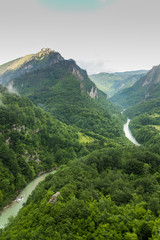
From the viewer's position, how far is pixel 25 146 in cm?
9062

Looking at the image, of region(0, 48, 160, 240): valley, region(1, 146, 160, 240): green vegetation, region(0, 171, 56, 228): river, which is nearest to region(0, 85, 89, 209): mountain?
region(0, 48, 160, 240): valley

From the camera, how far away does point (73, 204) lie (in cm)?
3491

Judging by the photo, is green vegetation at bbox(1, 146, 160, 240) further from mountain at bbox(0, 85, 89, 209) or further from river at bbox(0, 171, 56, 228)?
mountain at bbox(0, 85, 89, 209)

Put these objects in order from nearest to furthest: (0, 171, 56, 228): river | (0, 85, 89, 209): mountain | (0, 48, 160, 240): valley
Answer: (0, 48, 160, 240): valley
(0, 171, 56, 228): river
(0, 85, 89, 209): mountain

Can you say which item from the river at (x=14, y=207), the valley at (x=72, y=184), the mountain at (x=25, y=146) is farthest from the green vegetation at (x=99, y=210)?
the mountain at (x=25, y=146)

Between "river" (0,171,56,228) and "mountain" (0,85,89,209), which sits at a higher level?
"mountain" (0,85,89,209)

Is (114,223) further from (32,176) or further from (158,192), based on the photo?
(32,176)

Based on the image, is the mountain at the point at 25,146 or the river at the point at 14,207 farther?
the mountain at the point at 25,146

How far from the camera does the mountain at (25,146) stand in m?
73.6

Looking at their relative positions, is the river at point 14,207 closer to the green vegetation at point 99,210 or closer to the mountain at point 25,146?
the mountain at point 25,146

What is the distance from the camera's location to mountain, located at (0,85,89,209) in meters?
73.6

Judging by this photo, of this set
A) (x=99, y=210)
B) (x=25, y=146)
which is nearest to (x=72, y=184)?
(x=99, y=210)

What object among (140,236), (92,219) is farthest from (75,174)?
(140,236)

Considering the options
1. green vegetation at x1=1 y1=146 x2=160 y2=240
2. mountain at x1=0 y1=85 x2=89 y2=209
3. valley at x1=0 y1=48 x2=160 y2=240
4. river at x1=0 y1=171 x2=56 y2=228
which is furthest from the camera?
mountain at x1=0 y1=85 x2=89 y2=209
